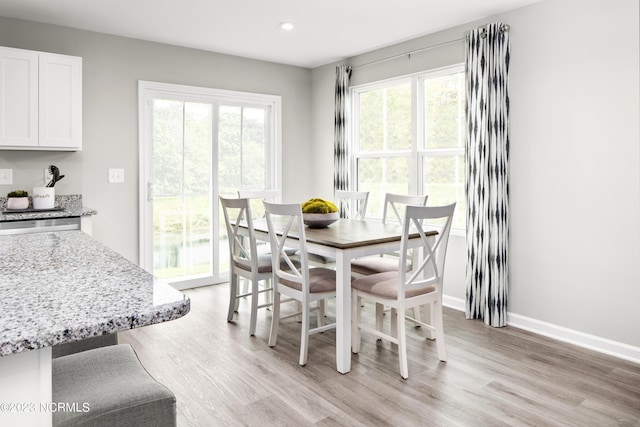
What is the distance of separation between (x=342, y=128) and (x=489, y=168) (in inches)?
76.1

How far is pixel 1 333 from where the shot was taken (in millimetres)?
688

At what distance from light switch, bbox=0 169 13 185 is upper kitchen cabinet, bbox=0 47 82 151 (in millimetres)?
259

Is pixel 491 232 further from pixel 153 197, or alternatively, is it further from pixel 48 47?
pixel 48 47

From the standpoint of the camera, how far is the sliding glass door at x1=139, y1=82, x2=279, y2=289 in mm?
4395

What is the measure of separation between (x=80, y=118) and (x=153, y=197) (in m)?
1.01

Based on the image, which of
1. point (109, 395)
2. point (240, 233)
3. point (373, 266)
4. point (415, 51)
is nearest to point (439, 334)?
point (373, 266)

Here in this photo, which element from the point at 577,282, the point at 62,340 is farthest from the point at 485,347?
the point at 62,340

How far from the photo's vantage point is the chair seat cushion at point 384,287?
2708 mm

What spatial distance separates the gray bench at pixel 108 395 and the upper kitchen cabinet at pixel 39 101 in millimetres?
3005

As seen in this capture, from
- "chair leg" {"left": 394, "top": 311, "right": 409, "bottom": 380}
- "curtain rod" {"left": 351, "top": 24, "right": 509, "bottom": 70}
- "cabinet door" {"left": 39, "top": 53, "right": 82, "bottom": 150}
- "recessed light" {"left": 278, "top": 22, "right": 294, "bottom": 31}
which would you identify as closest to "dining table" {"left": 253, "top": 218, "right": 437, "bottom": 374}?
"chair leg" {"left": 394, "top": 311, "right": 409, "bottom": 380}

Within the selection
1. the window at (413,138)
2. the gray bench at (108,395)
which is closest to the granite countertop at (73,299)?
the gray bench at (108,395)

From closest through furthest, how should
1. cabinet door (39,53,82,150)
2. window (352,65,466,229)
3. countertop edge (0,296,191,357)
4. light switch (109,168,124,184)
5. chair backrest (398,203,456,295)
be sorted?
1. countertop edge (0,296,191,357)
2. chair backrest (398,203,456,295)
3. cabinet door (39,53,82,150)
4. window (352,65,466,229)
5. light switch (109,168,124,184)

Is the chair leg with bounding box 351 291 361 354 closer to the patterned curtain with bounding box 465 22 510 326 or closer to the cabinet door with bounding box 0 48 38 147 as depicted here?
the patterned curtain with bounding box 465 22 510 326

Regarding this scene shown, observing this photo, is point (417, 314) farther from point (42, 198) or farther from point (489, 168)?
point (42, 198)
